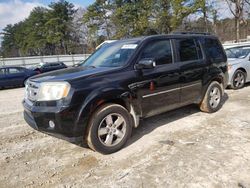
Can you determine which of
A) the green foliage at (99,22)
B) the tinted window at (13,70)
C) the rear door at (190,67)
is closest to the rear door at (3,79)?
the tinted window at (13,70)

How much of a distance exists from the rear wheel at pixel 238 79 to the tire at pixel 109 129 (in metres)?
5.85

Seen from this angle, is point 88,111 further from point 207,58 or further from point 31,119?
point 207,58

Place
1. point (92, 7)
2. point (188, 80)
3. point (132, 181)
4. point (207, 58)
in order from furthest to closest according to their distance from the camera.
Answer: point (92, 7) → point (207, 58) → point (188, 80) → point (132, 181)

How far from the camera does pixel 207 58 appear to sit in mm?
5879

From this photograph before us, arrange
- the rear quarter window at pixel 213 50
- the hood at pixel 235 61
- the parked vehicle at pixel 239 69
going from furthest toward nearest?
the hood at pixel 235 61 < the parked vehicle at pixel 239 69 < the rear quarter window at pixel 213 50

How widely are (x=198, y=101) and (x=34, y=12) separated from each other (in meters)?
58.8

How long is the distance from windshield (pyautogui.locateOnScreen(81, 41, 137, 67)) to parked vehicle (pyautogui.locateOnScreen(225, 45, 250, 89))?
17.0ft

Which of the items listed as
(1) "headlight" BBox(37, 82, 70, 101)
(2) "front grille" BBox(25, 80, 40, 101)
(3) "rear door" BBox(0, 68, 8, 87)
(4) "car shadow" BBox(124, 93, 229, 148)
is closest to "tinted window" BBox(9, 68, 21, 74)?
(3) "rear door" BBox(0, 68, 8, 87)

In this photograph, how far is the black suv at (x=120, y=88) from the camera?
3.84 metres

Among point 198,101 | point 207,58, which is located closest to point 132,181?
point 198,101

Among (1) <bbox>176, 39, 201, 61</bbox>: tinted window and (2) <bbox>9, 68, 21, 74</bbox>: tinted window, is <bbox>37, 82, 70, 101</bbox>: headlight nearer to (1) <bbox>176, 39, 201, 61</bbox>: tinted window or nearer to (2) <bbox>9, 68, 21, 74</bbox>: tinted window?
(1) <bbox>176, 39, 201, 61</bbox>: tinted window

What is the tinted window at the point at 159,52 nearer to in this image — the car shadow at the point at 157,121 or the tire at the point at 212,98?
the car shadow at the point at 157,121

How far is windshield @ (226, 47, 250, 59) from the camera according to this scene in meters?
9.45

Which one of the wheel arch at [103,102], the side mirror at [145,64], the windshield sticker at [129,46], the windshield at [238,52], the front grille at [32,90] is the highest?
the windshield sticker at [129,46]
